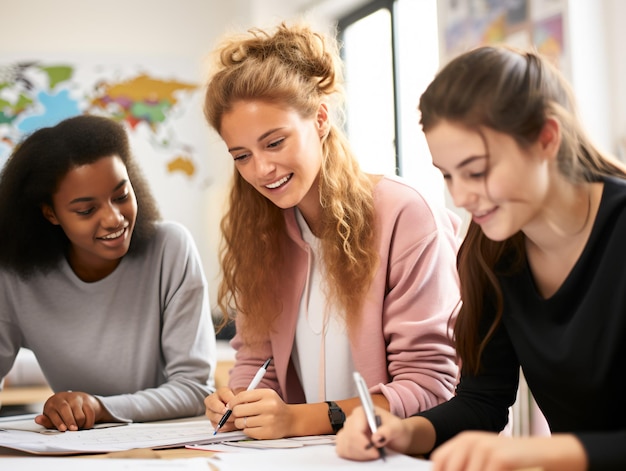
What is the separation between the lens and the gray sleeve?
1.54m

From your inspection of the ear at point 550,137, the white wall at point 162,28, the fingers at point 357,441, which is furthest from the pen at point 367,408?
the white wall at point 162,28

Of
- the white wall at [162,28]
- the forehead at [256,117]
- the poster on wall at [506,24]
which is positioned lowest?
the forehead at [256,117]

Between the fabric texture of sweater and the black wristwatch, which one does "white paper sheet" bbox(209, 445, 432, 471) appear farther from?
the fabric texture of sweater

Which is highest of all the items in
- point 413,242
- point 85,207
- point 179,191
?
point 179,191

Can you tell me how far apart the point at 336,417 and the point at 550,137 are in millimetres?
533

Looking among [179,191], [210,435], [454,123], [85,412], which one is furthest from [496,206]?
[179,191]

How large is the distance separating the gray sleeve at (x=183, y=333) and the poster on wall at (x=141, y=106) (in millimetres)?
2687

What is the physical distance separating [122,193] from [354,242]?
0.55 meters

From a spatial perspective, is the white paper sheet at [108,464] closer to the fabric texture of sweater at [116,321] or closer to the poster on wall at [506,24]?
the fabric texture of sweater at [116,321]

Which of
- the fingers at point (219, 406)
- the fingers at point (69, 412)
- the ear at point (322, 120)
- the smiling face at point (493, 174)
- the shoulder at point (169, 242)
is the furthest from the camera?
the shoulder at point (169, 242)

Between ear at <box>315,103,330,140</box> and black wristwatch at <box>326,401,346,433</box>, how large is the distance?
1.72ft

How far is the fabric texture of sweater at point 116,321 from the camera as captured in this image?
5.48 ft

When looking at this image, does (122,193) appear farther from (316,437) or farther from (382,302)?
(316,437)

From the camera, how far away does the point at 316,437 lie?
1.15m
